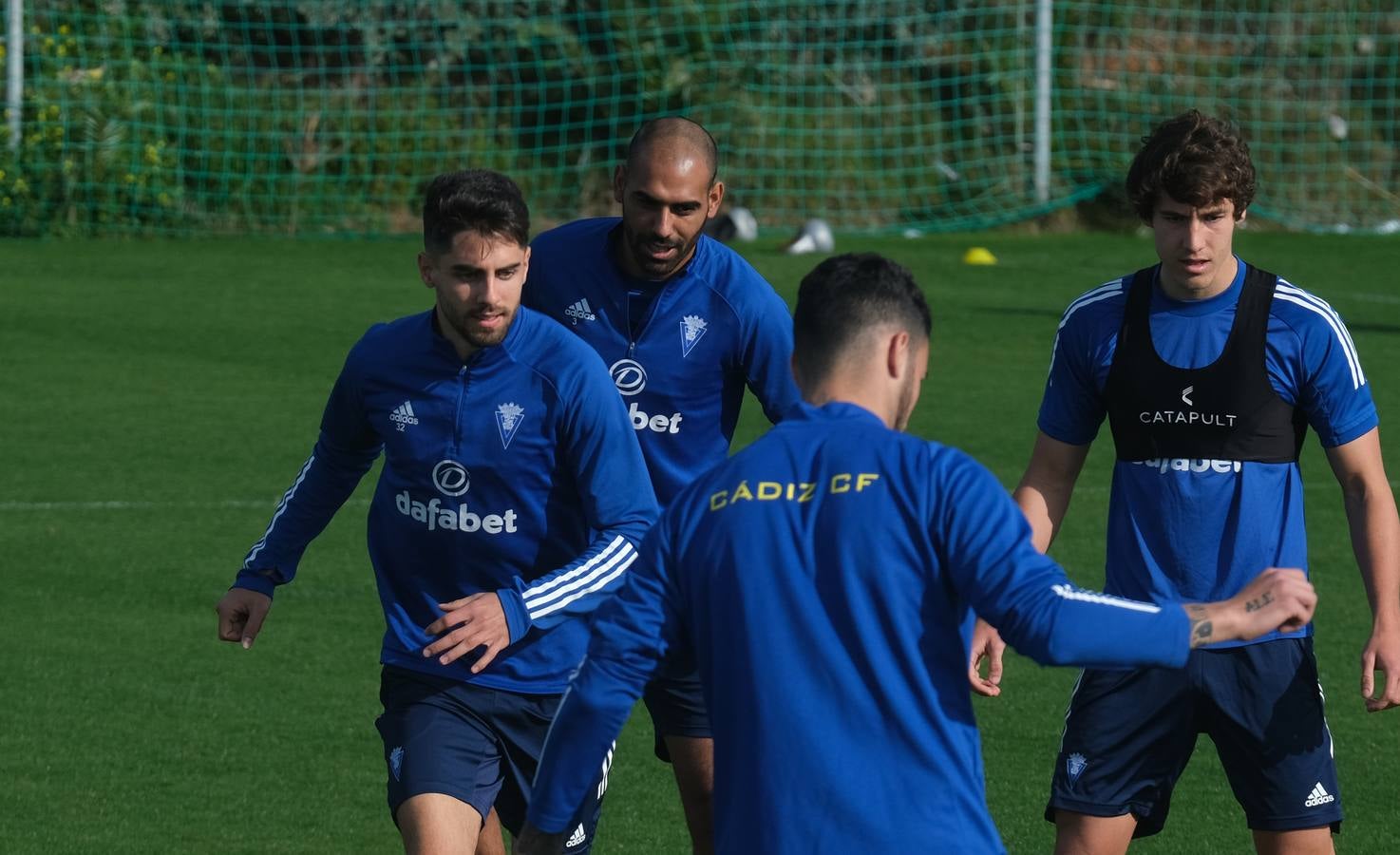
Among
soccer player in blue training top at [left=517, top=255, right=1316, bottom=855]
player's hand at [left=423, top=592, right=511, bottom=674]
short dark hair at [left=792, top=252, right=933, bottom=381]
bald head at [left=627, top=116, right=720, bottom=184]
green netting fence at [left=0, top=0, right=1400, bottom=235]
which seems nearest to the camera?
soccer player in blue training top at [left=517, top=255, right=1316, bottom=855]

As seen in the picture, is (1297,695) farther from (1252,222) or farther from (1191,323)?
(1252,222)

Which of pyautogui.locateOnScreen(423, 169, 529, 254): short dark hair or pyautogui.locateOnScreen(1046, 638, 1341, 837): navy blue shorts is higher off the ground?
pyautogui.locateOnScreen(423, 169, 529, 254): short dark hair

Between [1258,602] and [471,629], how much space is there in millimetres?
1730

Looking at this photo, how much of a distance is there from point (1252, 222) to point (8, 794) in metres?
16.3

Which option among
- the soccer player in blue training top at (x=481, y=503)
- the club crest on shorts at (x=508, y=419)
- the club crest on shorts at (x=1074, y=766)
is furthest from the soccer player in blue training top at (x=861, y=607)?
the club crest on shorts at (x=1074, y=766)

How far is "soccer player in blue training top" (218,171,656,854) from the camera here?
441cm

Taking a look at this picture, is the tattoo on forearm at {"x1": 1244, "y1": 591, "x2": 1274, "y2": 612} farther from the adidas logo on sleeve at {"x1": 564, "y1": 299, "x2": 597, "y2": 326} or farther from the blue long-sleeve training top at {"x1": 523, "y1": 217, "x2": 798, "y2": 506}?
the adidas logo on sleeve at {"x1": 564, "y1": 299, "x2": 597, "y2": 326}

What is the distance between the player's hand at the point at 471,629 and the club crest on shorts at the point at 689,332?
1.09 m

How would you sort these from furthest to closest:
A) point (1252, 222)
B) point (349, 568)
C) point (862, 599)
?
point (1252, 222) < point (349, 568) < point (862, 599)

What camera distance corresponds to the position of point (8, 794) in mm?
6172

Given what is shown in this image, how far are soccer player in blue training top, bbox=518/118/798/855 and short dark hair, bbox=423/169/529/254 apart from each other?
745mm

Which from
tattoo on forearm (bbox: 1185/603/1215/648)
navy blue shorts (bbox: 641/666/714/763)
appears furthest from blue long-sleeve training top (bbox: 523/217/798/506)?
tattoo on forearm (bbox: 1185/603/1215/648)

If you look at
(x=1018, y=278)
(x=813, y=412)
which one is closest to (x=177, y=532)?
(x=813, y=412)

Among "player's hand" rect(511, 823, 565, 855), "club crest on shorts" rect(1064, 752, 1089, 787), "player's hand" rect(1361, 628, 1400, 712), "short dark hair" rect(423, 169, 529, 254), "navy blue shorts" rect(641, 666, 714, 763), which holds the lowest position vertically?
"navy blue shorts" rect(641, 666, 714, 763)
